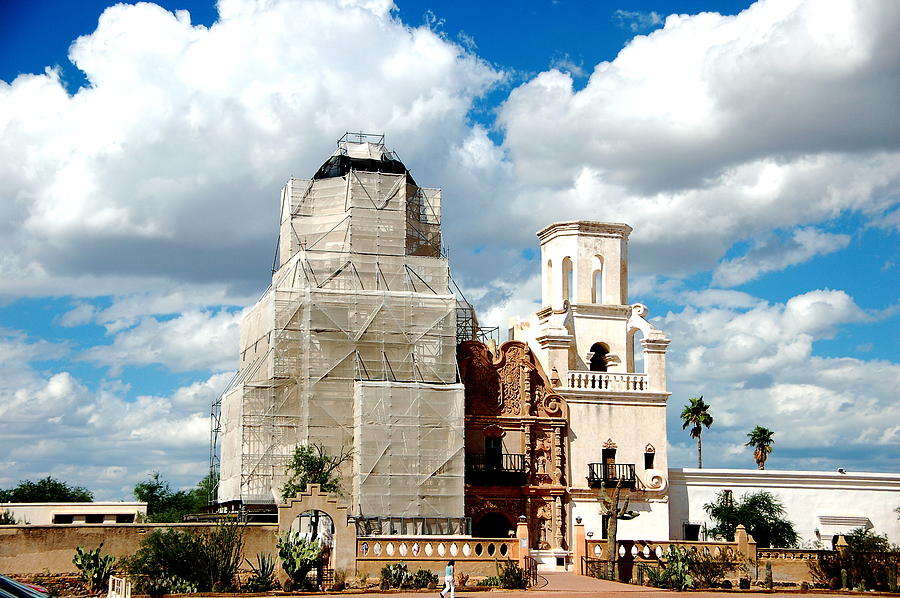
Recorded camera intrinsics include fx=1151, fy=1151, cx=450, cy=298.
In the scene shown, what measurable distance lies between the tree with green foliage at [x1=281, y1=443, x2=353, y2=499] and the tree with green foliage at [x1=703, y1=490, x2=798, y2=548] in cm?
1557

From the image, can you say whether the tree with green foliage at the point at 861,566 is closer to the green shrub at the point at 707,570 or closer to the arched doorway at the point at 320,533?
the green shrub at the point at 707,570

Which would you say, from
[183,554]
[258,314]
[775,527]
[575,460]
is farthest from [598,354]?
[183,554]

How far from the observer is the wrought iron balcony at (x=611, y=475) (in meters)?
45.1

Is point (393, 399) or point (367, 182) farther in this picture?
point (367, 182)

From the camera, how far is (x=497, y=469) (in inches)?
1768

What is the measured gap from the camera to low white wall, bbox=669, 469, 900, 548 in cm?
4647

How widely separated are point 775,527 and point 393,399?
16.2 m

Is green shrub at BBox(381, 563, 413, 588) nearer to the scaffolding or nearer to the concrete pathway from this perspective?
the concrete pathway

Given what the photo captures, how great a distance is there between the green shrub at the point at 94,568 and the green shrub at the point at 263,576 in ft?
12.9

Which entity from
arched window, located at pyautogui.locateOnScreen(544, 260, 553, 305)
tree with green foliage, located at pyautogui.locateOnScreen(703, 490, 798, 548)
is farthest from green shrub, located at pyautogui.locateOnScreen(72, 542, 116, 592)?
tree with green foliage, located at pyautogui.locateOnScreen(703, 490, 798, 548)

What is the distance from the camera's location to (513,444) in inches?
1801

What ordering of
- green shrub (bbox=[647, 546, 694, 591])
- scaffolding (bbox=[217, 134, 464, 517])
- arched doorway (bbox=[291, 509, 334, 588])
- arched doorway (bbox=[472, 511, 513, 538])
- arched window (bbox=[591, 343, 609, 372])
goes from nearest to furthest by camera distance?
green shrub (bbox=[647, 546, 694, 591])
arched doorway (bbox=[291, 509, 334, 588])
scaffolding (bbox=[217, 134, 464, 517])
arched doorway (bbox=[472, 511, 513, 538])
arched window (bbox=[591, 343, 609, 372])

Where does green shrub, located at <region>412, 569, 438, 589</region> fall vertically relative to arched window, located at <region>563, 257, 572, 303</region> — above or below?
below

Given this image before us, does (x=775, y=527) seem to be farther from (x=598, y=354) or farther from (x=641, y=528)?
(x=598, y=354)
